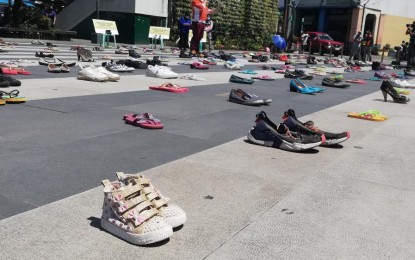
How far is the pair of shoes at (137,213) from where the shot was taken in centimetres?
293

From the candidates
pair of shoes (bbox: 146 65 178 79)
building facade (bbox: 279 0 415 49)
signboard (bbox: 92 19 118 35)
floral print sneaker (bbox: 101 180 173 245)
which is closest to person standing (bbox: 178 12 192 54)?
signboard (bbox: 92 19 118 35)

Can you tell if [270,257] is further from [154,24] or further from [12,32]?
[154,24]

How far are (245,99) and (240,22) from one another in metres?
29.8

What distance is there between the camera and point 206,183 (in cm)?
416

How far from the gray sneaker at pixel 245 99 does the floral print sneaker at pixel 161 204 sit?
18.9ft

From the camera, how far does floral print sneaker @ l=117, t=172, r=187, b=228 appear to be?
3.14 m

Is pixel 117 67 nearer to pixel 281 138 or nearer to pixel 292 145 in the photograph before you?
pixel 281 138

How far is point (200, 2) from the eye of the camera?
69.2ft

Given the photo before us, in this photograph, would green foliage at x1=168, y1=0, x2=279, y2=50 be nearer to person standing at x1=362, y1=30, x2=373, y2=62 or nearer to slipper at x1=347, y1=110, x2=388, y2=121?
person standing at x1=362, y1=30, x2=373, y2=62

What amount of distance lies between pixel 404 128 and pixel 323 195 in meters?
4.17

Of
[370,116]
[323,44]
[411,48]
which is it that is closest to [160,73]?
[370,116]

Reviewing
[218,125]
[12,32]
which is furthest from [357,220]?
[12,32]

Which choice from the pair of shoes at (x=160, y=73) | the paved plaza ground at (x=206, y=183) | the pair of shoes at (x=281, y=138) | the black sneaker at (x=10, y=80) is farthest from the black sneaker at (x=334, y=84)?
the black sneaker at (x=10, y=80)

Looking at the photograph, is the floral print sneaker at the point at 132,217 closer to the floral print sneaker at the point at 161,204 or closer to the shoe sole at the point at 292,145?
the floral print sneaker at the point at 161,204
